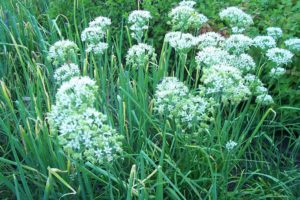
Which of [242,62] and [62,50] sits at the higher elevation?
[62,50]

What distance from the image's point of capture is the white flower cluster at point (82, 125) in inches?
67.8

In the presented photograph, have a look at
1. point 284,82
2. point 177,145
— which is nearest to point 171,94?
point 177,145

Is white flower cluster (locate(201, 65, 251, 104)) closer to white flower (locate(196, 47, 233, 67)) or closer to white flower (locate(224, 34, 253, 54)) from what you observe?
white flower (locate(196, 47, 233, 67))

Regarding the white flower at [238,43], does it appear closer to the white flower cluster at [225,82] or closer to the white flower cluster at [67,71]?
the white flower cluster at [225,82]

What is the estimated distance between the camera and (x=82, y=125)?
1718 millimetres

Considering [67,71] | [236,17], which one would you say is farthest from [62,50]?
[236,17]

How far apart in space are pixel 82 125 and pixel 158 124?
1.21m

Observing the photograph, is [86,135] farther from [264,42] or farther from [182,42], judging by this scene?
[264,42]

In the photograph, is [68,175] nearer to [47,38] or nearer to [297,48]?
[297,48]

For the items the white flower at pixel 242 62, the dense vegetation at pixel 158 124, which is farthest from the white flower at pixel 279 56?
the white flower at pixel 242 62

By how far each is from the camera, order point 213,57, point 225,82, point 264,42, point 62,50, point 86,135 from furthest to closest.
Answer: point 264,42
point 62,50
point 213,57
point 225,82
point 86,135

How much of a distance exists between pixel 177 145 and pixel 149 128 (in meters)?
0.41

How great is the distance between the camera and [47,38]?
417cm

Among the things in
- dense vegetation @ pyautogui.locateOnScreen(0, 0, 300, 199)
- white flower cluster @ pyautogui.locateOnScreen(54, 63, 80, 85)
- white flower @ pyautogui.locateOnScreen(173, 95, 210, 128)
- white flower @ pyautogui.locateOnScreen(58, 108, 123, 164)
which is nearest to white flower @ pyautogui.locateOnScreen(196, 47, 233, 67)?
dense vegetation @ pyautogui.locateOnScreen(0, 0, 300, 199)
